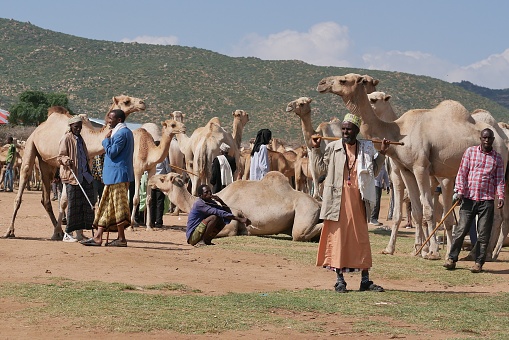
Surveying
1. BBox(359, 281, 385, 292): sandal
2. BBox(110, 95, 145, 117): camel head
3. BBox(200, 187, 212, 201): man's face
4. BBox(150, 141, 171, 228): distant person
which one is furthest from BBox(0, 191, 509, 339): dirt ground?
BBox(150, 141, 171, 228): distant person

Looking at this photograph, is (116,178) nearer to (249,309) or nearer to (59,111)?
(59,111)

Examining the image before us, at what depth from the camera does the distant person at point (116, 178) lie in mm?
13312

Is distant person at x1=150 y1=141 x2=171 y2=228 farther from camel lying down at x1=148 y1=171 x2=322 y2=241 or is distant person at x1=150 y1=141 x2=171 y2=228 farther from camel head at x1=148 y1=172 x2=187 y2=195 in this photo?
camel lying down at x1=148 y1=171 x2=322 y2=241

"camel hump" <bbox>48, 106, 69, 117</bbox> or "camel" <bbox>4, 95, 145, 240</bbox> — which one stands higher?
"camel hump" <bbox>48, 106, 69, 117</bbox>

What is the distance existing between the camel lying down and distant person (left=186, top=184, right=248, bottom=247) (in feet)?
2.65

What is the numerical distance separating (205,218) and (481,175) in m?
4.52

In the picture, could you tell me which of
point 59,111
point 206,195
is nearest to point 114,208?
point 206,195

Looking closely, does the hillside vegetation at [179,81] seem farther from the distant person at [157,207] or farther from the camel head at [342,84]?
the camel head at [342,84]

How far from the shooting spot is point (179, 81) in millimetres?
93188

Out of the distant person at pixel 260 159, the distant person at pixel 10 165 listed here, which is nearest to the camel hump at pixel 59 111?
the distant person at pixel 260 159

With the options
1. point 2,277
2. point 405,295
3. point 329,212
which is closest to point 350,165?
point 329,212

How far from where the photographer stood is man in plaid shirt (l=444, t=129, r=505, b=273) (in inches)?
489

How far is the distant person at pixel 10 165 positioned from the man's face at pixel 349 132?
24015 millimetres

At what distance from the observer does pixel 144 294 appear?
31.7 ft
